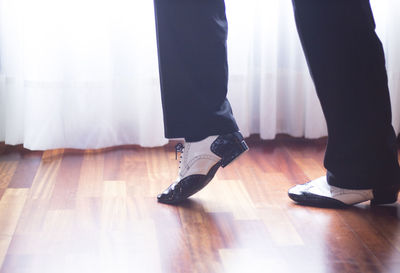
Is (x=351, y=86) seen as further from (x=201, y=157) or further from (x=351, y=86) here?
(x=201, y=157)

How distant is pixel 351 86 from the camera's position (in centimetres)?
123

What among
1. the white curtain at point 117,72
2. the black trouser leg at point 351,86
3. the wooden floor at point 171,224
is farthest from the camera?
the white curtain at point 117,72

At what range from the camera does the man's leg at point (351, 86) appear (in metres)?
1.20

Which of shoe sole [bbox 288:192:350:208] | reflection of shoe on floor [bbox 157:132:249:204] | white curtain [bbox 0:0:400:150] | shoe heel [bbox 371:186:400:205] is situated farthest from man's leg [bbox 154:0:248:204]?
white curtain [bbox 0:0:400:150]

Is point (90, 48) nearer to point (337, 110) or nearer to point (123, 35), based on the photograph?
point (123, 35)

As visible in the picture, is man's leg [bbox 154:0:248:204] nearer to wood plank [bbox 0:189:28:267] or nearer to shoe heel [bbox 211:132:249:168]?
shoe heel [bbox 211:132:249:168]

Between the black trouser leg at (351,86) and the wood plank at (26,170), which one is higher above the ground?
the black trouser leg at (351,86)

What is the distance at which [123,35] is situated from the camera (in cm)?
178

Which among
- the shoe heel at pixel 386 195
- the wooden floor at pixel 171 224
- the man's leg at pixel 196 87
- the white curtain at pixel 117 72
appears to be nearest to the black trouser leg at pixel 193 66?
the man's leg at pixel 196 87

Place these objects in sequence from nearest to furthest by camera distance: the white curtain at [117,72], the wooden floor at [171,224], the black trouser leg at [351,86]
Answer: the wooden floor at [171,224], the black trouser leg at [351,86], the white curtain at [117,72]

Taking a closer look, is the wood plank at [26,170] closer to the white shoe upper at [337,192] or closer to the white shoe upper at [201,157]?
the white shoe upper at [201,157]

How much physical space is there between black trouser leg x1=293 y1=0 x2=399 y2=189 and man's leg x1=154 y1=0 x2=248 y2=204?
0.18 metres

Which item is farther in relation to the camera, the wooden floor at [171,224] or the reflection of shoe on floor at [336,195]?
the reflection of shoe on floor at [336,195]

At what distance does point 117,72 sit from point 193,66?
56 cm
